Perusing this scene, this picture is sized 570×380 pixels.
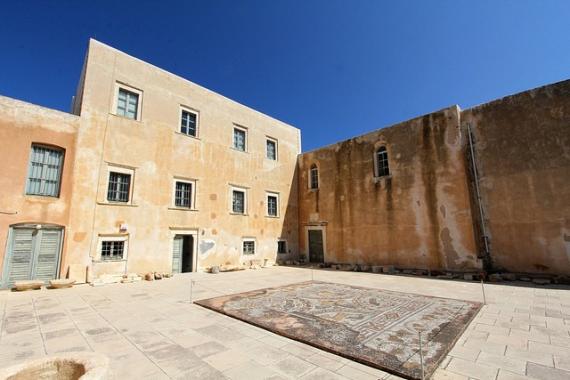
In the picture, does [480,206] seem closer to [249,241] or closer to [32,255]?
[249,241]

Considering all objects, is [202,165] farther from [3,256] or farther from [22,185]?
[3,256]

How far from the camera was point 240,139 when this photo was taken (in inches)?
667

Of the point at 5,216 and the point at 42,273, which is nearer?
the point at 5,216

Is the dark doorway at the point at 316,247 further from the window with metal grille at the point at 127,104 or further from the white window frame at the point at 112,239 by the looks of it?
the window with metal grille at the point at 127,104

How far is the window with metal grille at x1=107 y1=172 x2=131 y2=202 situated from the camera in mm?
11617

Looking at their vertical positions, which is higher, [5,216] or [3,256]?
[5,216]

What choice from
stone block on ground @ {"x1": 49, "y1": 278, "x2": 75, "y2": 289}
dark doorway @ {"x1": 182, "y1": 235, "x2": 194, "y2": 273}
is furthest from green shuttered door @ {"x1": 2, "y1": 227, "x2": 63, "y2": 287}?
dark doorway @ {"x1": 182, "y1": 235, "x2": 194, "y2": 273}

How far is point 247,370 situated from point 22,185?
10.6 m

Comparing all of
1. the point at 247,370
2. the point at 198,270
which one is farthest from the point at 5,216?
the point at 247,370

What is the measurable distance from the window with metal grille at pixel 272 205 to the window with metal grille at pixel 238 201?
6.53ft

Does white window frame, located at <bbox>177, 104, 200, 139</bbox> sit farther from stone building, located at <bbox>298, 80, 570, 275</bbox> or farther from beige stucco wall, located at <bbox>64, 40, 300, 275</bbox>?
stone building, located at <bbox>298, 80, 570, 275</bbox>

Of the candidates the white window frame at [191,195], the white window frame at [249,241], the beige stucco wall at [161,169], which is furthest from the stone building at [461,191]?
the white window frame at [191,195]

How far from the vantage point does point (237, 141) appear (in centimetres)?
1673

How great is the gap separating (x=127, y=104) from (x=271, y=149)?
8816 millimetres
